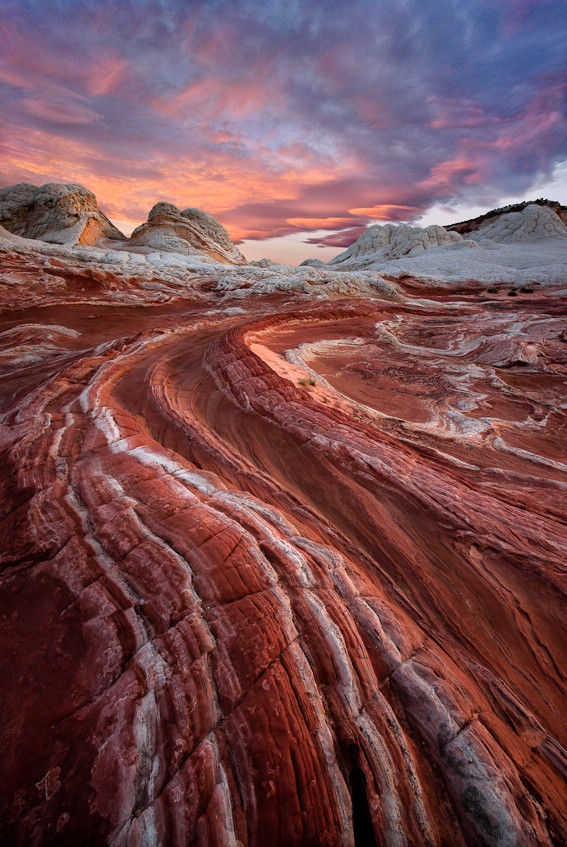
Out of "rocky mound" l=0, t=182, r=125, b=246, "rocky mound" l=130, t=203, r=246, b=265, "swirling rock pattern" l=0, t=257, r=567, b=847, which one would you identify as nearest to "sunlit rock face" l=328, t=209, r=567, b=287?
"rocky mound" l=130, t=203, r=246, b=265

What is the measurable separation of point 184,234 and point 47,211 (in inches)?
620

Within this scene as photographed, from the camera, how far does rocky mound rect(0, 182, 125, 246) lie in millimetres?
37250

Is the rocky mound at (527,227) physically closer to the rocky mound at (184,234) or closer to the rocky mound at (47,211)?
the rocky mound at (184,234)

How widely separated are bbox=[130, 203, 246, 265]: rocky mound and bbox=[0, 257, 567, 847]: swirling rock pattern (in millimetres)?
43693

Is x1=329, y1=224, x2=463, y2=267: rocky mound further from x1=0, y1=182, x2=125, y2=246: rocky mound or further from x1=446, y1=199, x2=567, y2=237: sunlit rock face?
x1=0, y1=182, x2=125, y2=246: rocky mound

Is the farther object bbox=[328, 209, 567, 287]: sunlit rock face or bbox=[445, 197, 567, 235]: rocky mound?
bbox=[445, 197, 567, 235]: rocky mound

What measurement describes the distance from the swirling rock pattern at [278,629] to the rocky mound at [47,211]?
42531mm

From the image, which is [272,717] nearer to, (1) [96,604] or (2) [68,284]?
Result: (1) [96,604]

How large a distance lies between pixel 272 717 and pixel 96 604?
5.04 ft

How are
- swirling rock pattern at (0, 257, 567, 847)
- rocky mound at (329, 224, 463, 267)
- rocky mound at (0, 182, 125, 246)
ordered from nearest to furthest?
swirling rock pattern at (0, 257, 567, 847) < rocky mound at (0, 182, 125, 246) < rocky mound at (329, 224, 463, 267)

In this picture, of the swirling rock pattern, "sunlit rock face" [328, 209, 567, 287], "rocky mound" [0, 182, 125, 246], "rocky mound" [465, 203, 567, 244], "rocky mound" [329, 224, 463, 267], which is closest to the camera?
the swirling rock pattern

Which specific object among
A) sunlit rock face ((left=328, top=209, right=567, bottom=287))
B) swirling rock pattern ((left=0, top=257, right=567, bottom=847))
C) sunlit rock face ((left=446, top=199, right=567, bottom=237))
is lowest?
swirling rock pattern ((left=0, top=257, right=567, bottom=847))

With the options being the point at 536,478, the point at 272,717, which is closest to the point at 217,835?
the point at 272,717

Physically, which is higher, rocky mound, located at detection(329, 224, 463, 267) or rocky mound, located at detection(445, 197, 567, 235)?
rocky mound, located at detection(445, 197, 567, 235)
